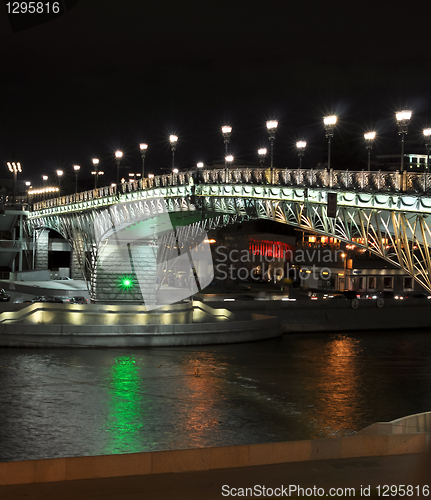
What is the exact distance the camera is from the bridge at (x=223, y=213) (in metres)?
29.0

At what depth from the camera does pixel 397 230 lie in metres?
29.0

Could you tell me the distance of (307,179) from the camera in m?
33.9

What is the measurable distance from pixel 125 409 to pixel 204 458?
968 cm

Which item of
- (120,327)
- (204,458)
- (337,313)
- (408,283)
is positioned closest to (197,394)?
(120,327)

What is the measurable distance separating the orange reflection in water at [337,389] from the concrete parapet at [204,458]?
645 centimetres

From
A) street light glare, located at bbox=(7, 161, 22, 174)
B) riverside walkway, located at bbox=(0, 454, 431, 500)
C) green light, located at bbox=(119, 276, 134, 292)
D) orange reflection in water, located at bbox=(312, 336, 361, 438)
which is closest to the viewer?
riverside walkway, located at bbox=(0, 454, 431, 500)

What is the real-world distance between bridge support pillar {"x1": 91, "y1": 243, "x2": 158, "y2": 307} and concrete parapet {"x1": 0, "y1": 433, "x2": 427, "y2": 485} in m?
38.0

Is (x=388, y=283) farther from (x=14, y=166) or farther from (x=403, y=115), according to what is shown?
(x=14, y=166)

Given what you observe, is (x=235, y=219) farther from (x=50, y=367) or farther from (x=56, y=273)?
(x=56, y=273)

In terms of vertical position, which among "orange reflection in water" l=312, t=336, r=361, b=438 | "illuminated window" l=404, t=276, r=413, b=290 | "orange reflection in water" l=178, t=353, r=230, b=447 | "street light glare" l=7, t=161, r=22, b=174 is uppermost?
"street light glare" l=7, t=161, r=22, b=174

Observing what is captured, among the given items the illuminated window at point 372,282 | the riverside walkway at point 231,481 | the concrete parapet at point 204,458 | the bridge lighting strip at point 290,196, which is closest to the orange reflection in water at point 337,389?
the concrete parapet at point 204,458

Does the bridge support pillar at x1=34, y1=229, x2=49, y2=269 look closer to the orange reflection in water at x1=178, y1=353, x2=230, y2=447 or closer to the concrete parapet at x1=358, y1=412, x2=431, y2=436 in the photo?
the orange reflection in water at x1=178, y1=353, x2=230, y2=447

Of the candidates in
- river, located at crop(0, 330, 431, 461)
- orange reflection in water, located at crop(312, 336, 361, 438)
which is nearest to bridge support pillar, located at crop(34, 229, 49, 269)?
river, located at crop(0, 330, 431, 461)

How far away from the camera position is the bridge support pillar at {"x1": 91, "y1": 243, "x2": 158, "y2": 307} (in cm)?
4881
